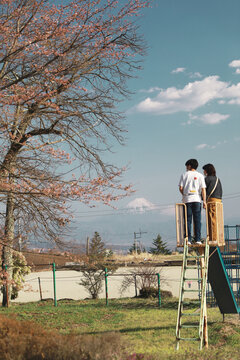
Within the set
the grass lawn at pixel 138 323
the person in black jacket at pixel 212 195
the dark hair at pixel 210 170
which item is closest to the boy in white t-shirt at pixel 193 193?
the person in black jacket at pixel 212 195

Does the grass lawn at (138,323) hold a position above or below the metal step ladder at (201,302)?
below

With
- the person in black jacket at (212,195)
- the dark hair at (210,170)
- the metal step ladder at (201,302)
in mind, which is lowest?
the metal step ladder at (201,302)

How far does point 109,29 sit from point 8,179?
552cm

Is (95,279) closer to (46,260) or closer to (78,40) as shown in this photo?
(78,40)

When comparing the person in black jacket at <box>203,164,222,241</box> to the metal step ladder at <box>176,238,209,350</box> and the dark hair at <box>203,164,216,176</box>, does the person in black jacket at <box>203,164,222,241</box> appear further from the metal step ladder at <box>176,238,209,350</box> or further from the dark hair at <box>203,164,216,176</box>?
the metal step ladder at <box>176,238,209,350</box>

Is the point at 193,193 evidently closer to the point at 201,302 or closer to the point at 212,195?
the point at 212,195

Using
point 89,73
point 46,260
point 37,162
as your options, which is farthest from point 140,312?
point 46,260

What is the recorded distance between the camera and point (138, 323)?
43.8ft

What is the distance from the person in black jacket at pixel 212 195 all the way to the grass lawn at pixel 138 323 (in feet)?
8.63

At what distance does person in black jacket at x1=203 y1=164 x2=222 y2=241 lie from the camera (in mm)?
10824

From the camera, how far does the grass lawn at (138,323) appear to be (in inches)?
387

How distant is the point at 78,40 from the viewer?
12742mm

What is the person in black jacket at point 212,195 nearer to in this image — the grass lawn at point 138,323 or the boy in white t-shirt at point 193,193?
the boy in white t-shirt at point 193,193

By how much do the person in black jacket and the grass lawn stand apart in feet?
8.63
